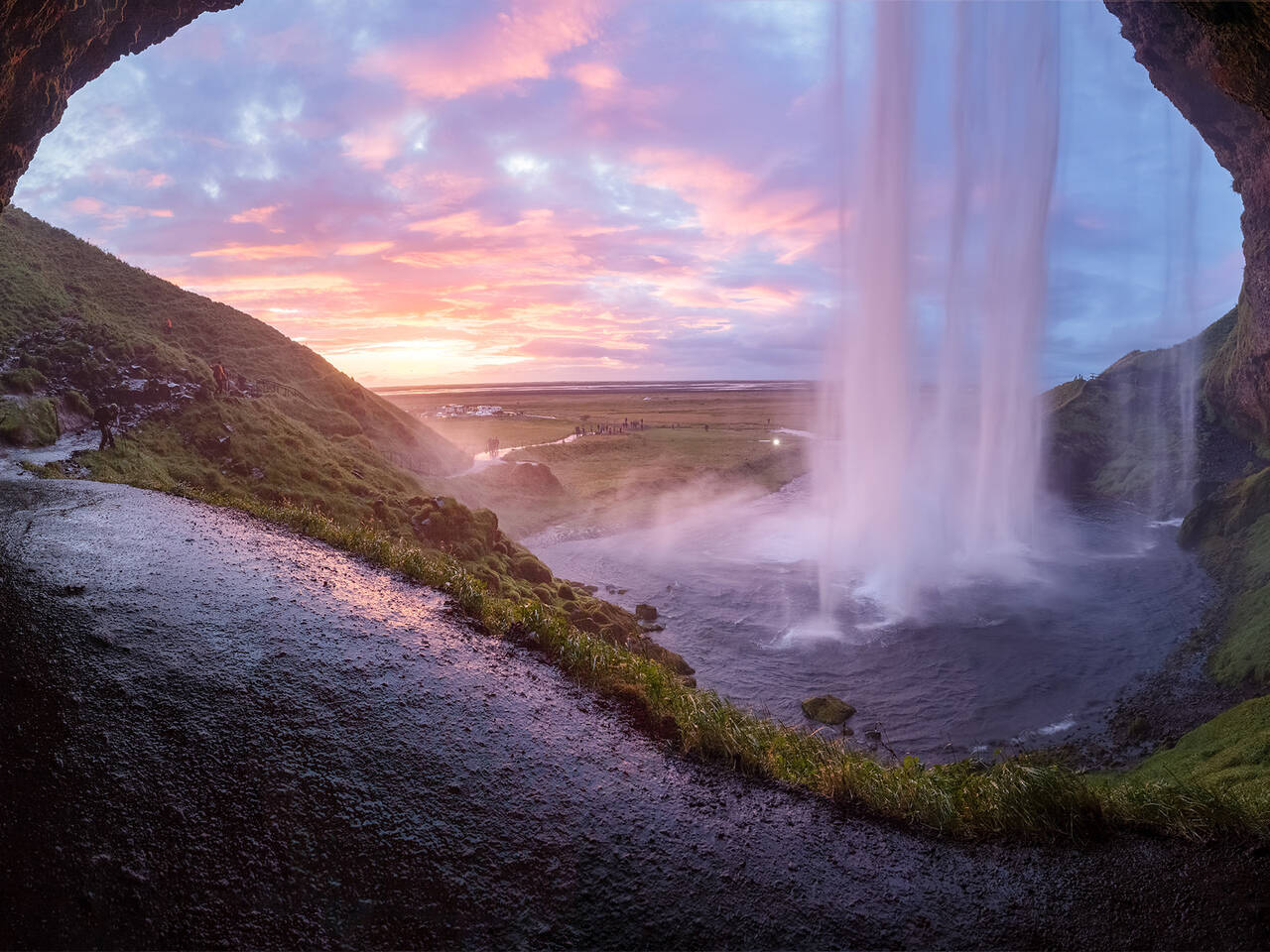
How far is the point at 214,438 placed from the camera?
29422mm

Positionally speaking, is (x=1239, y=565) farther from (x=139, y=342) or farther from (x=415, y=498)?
(x=139, y=342)

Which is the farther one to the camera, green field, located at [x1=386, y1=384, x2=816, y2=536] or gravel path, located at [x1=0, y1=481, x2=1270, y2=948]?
green field, located at [x1=386, y1=384, x2=816, y2=536]

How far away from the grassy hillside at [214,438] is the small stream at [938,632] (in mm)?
4651

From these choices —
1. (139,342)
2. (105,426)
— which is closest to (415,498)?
(105,426)

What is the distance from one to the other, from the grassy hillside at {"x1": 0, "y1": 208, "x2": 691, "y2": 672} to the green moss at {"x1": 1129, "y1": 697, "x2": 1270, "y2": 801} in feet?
Result: 50.0

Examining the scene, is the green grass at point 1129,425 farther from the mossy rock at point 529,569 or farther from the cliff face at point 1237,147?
the mossy rock at point 529,569

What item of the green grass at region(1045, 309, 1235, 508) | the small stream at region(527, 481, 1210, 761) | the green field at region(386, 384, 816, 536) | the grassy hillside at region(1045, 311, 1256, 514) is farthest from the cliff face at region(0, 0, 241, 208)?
the green grass at region(1045, 309, 1235, 508)

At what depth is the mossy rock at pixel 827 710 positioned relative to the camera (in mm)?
22250

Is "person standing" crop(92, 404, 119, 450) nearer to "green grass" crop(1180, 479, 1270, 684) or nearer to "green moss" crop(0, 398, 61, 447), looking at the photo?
"green moss" crop(0, 398, 61, 447)

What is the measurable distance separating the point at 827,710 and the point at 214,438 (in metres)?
28.8

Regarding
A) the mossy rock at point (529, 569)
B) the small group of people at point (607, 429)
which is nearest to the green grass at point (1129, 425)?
the mossy rock at point (529, 569)

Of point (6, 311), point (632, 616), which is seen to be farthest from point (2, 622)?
point (6, 311)

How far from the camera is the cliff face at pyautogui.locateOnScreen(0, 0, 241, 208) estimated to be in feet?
59.3

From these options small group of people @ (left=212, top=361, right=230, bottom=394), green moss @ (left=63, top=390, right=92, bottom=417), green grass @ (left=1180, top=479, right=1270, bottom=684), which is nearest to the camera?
green grass @ (left=1180, top=479, right=1270, bottom=684)
